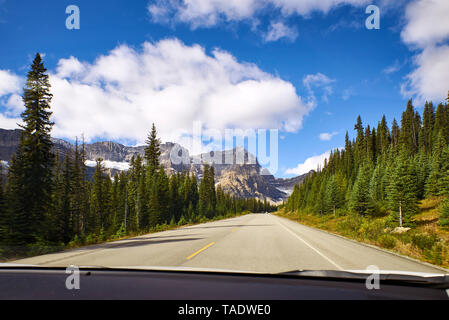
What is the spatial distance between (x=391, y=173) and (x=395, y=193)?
17.1 m

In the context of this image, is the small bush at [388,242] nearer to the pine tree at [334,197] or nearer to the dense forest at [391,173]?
the dense forest at [391,173]

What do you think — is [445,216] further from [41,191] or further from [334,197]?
[41,191]

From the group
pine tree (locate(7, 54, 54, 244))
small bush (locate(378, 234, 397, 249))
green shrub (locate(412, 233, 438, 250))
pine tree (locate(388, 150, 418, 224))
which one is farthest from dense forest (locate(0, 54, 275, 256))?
pine tree (locate(388, 150, 418, 224))

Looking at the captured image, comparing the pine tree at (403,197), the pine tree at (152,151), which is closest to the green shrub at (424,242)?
the pine tree at (403,197)

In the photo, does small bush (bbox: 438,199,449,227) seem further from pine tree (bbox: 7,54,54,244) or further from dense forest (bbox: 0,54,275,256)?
pine tree (bbox: 7,54,54,244)

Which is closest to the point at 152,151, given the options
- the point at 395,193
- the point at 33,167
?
the point at 33,167

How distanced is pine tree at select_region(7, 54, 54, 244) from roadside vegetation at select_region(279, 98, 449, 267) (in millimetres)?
22559

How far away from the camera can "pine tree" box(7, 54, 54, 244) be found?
18.1 meters

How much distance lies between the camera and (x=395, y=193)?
2886 cm

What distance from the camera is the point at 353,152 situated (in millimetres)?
85938

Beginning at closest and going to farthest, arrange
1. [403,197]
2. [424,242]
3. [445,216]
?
[424,242]
[445,216]
[403,197]

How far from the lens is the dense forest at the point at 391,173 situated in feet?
96.2
